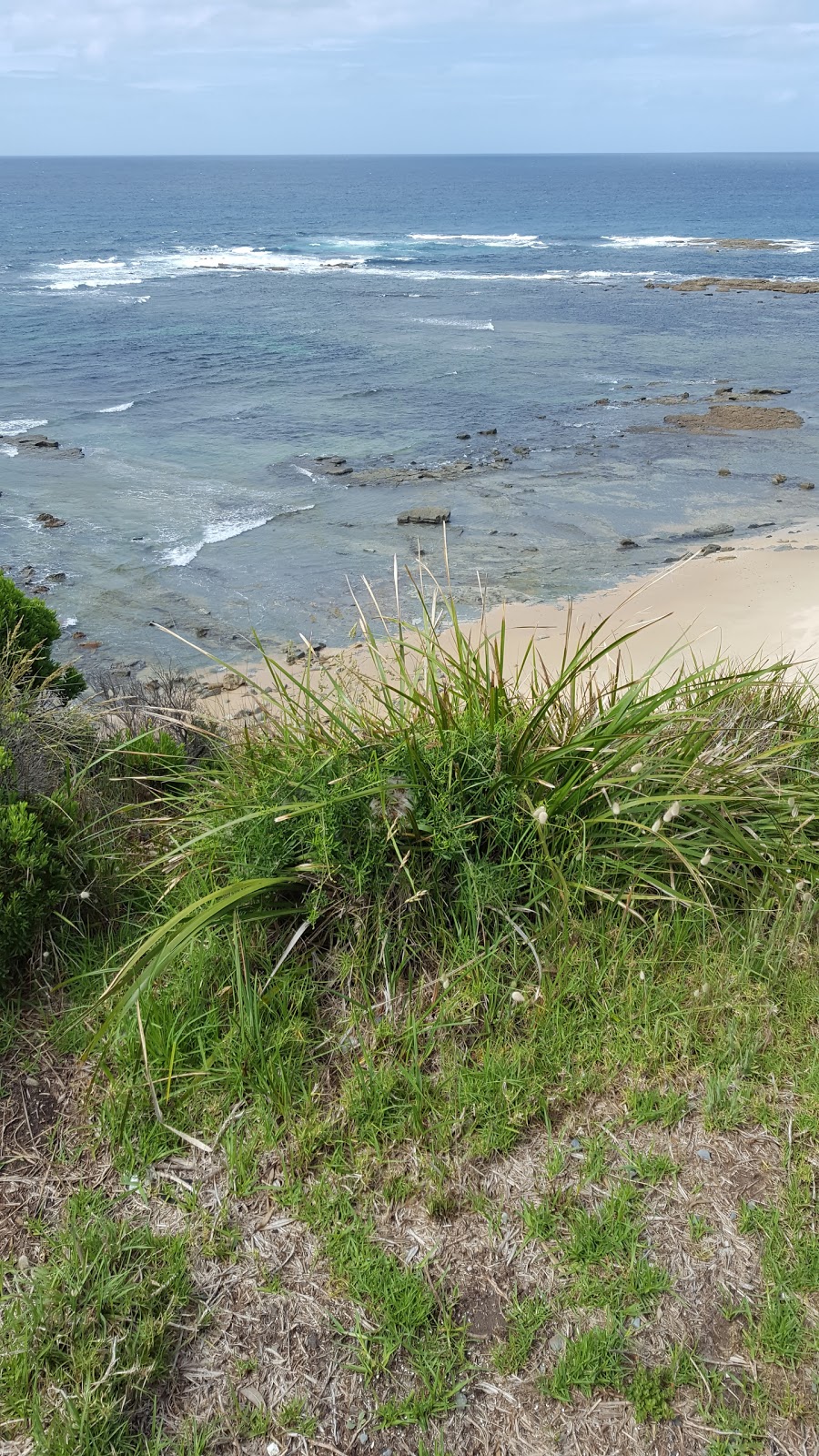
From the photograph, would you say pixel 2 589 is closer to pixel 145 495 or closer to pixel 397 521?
pixel 397 521

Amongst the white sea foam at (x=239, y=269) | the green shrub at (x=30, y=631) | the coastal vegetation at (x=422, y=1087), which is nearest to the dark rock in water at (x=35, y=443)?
the green shrub at (x=30, y=631)

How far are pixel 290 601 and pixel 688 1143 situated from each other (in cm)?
1182

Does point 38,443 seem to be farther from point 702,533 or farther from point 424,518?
point 702,533

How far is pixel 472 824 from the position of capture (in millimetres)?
3209

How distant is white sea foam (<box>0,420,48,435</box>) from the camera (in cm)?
2236

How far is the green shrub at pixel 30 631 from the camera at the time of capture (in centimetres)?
520

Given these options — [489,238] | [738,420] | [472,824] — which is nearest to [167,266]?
[489,238]

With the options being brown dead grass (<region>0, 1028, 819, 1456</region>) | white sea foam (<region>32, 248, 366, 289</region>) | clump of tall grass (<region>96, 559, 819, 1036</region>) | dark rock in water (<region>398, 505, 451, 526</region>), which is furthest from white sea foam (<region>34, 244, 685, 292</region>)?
brown dead grass (<region>0, 1028, 819, 1456</region>)

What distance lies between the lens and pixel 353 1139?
2.67 meters

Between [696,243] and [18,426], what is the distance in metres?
58.5

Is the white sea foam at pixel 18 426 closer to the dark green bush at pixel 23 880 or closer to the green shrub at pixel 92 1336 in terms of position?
the dark green bush at pixel 23 880

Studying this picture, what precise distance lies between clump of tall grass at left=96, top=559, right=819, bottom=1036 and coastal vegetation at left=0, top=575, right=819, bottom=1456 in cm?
2

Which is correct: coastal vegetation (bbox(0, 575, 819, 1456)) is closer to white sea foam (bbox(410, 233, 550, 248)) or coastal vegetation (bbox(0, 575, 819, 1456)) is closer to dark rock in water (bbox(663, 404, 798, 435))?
dark rock in water (bbox(663, 404, 798, 435))

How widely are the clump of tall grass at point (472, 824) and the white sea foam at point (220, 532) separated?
1253cm
